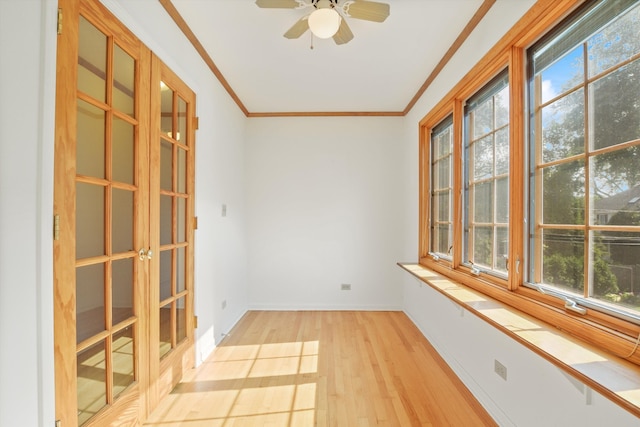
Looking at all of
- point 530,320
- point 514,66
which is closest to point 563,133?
point 514,66

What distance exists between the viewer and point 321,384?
2.46 metres

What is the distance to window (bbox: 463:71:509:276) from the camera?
220 cm

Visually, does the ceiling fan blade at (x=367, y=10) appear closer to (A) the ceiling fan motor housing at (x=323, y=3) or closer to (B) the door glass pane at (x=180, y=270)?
(A) the ceiling fan motor housing at (x=323, y=3)

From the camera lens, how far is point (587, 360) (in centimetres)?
120

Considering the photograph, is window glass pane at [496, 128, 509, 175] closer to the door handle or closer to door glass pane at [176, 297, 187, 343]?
the door handle

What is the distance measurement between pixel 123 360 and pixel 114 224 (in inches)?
30.9

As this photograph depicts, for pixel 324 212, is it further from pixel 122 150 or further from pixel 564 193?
pixel 564 193

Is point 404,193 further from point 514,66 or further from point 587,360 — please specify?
point 587,360

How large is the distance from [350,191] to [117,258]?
10.3 feet

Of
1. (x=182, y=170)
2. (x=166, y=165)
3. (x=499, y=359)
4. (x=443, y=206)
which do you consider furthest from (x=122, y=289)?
(x=443, y=206)

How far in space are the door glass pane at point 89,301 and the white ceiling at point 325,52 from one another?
184 cm

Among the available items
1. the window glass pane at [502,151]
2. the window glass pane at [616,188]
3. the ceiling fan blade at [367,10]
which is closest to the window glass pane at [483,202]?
the window glass pane at [502,151]

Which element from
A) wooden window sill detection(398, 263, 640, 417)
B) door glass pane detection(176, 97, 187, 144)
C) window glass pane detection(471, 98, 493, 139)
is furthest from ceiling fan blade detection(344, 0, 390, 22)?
wooden window sill detection(398, 263, 640, 417)

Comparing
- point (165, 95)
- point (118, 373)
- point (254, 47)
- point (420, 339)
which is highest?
point (254, 47)
